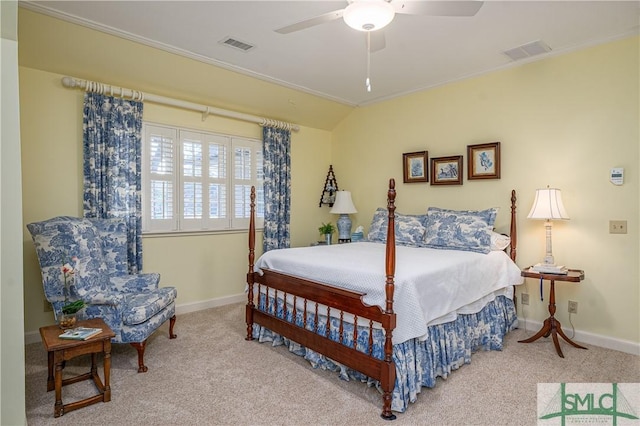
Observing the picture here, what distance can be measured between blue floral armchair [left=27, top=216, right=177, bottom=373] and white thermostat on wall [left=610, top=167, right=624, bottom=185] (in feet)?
13.5

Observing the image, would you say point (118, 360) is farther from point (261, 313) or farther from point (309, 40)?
point (309, 40)

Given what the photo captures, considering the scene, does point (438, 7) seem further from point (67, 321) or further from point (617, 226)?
point (67, 321)

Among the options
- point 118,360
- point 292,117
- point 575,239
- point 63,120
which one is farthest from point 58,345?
point 575,239

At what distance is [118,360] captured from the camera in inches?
117

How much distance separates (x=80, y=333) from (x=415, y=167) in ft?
12.8

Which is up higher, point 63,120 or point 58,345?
point 63,120

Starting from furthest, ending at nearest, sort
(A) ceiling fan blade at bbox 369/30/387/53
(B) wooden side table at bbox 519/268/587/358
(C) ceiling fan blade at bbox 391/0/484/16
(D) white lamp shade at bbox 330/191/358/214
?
(D) white lamp shade at bbox 330/191/358/214, (B) wooden side table at bbox 519/268/587/358, (A) ceiling fan blade at bbox 369/30/387/53, (C) ceiling fan blade at bbox 391/0/484/16

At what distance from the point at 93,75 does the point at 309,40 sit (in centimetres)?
217

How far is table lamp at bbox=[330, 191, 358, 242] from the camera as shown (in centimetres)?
516

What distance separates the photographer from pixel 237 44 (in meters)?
3.41

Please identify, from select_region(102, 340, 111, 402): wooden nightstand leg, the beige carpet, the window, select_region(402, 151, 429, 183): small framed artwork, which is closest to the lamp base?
select_region(402, 151, 429, 183): small framed artwork

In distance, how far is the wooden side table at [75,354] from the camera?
218cm

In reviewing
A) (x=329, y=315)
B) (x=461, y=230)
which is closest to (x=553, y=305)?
(x=461, y=230)

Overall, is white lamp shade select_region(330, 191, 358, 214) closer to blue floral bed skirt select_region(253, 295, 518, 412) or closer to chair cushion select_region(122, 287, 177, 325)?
blue floral bed skirt select_region(253, 295, 518, 412)
